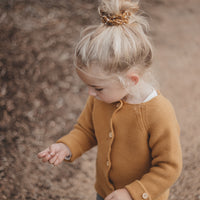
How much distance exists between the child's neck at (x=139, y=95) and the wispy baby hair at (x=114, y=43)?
0.18 metres

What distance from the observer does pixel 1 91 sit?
12.1 ft

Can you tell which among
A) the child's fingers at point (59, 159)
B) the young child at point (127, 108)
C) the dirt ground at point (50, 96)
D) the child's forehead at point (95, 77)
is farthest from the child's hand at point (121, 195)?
the dirt ground at point (50, 96)

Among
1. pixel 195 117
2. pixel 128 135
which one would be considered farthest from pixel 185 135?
pixel 128 135

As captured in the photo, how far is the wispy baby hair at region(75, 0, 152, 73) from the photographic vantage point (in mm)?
1445

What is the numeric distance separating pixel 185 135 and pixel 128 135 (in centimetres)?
277

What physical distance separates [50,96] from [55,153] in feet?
7.58

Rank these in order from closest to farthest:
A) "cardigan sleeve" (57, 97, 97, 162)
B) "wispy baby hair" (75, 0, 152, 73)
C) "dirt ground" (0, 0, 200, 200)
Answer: "wispy baby hair" (75, 0, 152, 73) < "cardigan sleeve" (57, 97, 97, 162) < "dirt ground" (0, 0, 200, 200)

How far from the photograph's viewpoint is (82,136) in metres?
1.99

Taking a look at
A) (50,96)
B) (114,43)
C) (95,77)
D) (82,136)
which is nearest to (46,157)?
(82,136)

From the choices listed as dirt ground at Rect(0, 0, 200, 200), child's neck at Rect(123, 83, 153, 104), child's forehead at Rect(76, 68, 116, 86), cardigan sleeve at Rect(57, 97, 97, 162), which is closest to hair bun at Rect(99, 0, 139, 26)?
child's forehead at Rect(76, 68, 116, 86)

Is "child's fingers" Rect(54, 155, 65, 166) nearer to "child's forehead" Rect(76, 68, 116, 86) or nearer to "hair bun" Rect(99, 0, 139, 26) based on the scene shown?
"child's forehead" Rect(76, 68, 116, 86)

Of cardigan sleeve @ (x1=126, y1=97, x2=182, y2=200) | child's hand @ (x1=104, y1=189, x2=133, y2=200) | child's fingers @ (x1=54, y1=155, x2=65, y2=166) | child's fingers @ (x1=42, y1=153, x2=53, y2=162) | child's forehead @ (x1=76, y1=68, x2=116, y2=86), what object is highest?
child's forehead @ (x1=76, y1=68, x2=116, y2=86)

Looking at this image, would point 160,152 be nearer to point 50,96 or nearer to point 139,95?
point 139,95

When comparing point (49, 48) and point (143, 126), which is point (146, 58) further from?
point (49, 48)
